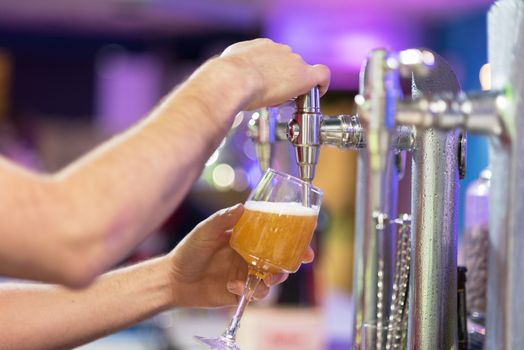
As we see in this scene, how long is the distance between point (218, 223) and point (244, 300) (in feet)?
0.44

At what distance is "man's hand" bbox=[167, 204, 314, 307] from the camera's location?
1341 mm

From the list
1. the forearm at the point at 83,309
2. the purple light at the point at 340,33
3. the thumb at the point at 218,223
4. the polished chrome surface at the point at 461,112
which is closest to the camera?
the polished chrome surface at the point at 461,112

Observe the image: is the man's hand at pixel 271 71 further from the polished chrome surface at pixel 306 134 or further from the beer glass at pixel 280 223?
the beer glass at pixel 280 223

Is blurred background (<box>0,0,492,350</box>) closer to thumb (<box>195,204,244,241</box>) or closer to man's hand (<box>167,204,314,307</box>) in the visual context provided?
man's hand (<box>167,204,314,307</box>)

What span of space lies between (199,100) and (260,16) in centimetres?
777

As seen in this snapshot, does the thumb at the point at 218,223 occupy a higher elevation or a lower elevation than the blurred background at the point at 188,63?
lower

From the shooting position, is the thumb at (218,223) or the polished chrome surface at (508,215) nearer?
the polished chrome surface at (508,215)

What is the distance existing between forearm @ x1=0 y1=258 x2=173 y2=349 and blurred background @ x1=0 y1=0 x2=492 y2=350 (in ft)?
7.08

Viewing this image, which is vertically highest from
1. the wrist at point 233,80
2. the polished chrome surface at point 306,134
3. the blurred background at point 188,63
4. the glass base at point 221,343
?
the blurred background at point 188,63

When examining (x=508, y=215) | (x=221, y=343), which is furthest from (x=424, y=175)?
(x=221, y=343)

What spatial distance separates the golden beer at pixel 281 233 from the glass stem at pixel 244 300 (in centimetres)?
8

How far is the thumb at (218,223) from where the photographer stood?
129 centimetres

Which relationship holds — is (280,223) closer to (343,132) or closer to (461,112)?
(343,132)

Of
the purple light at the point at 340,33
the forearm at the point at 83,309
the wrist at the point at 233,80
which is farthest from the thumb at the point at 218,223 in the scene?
the purple light at the point at 340,33
